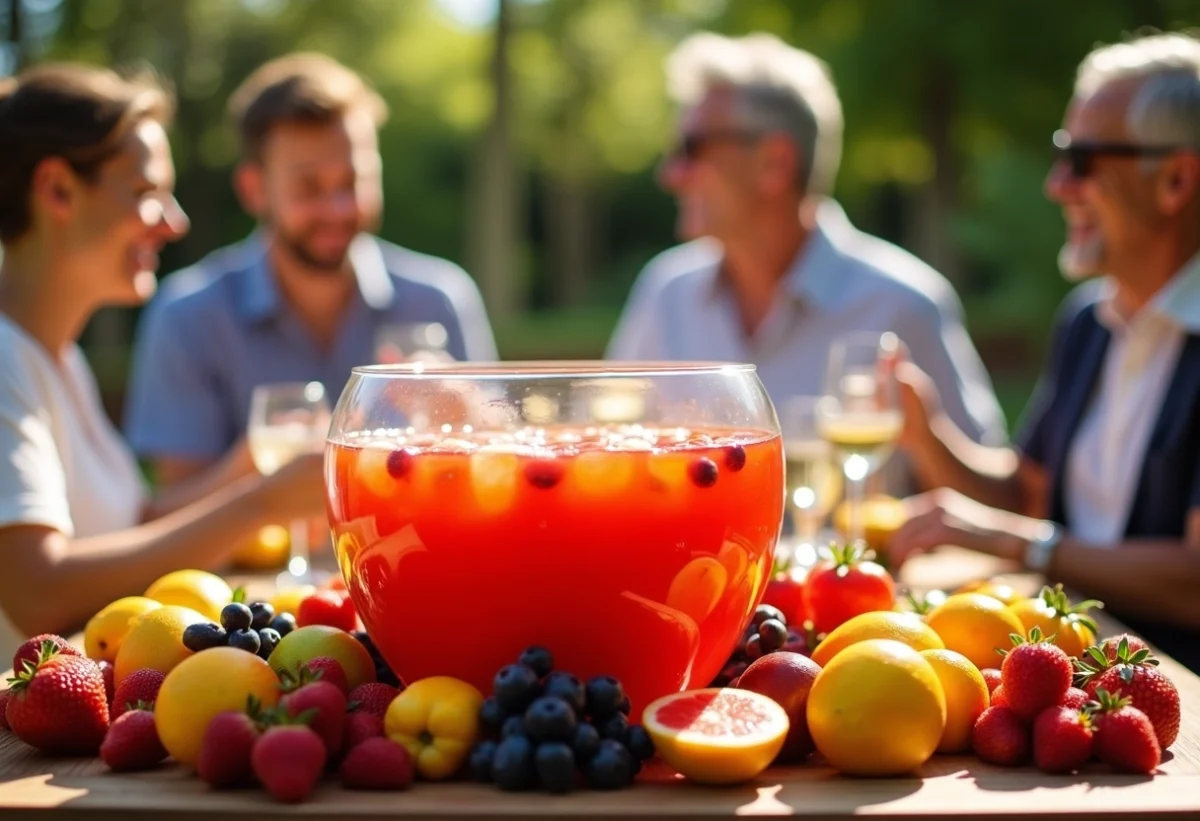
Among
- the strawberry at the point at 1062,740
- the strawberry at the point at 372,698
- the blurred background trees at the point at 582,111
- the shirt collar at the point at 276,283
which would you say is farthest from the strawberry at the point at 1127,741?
the blurred background trees at the point at 582,111

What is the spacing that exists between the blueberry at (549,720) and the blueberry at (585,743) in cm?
1

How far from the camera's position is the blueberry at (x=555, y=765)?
117cm

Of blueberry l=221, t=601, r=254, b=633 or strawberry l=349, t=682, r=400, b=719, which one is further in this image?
blueberry l=221, t=601, r=254, b=633

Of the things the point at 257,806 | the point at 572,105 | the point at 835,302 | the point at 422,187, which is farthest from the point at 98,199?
the point at 422,187

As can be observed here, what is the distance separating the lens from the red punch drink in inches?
51.7

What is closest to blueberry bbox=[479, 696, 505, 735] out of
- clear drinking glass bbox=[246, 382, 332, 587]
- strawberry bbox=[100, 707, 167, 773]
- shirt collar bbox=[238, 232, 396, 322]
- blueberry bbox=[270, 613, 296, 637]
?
strawberry bbox=[100, 707, 167, 773]

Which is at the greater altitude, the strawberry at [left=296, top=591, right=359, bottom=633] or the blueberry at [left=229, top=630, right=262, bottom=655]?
the blueberry at [left=229, top=630, right=262, bottom=655]

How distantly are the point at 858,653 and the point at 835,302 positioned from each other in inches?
122

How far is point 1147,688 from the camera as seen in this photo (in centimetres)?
132

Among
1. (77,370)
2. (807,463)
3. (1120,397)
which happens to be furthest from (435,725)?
(1120,397)

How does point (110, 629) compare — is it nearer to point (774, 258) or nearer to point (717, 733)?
point (717, 733)

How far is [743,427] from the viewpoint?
4.77 ft

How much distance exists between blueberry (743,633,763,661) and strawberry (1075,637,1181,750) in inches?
14.6

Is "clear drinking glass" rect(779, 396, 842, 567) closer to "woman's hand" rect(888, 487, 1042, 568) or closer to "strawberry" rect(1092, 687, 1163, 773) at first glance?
"woman's hand" rect(888, 487, 1042, 568)
